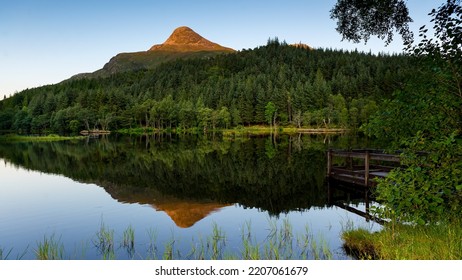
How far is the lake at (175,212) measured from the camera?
1238 centimetres

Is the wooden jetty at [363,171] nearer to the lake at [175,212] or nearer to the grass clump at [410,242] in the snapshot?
the lake at [175,212]

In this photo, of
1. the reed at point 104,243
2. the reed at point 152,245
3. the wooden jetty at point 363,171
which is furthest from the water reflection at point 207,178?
the reed at point 104,243

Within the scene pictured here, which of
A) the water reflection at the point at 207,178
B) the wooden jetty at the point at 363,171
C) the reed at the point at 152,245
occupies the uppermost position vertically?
the wooden jetty at the point at 363,171

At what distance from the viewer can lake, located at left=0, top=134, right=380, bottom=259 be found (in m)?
12.4

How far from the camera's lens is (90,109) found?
125 m

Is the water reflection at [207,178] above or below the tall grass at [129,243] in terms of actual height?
below

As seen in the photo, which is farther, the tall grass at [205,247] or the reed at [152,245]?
the reed at [152,245]

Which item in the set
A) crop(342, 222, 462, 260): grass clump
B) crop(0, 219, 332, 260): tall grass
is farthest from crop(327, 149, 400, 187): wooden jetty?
crop(0, 219, 332, 260): tall grass

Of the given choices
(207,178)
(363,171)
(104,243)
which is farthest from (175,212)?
(363,171)

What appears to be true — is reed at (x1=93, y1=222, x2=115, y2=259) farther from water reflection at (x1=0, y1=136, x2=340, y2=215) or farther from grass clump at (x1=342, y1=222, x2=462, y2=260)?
grass clump at (x1=342, y1=222, x2=462, y2=260)

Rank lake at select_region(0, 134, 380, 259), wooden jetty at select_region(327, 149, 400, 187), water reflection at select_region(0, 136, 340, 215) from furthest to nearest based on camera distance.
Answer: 1. water reflection at select_region(0, 136, 340, 215)
2. wooden jetty at select_region(327, 149, 400, 187)
3. lake at select_region(0, 134, 380, 259)

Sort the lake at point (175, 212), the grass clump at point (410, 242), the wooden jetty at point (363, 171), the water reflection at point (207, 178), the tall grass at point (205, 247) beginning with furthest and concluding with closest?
the water reflection at point (207, 178)
the wooden jetty at point (363, 171)
the lake at point (175, 212)
the tall grass at point (205, 247)
the grass clump at point (410, 242)

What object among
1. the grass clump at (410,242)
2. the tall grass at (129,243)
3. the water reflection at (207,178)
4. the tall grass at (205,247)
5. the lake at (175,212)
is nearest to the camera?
the grass clump at (410,242)

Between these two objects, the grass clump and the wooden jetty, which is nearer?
the grass clump
